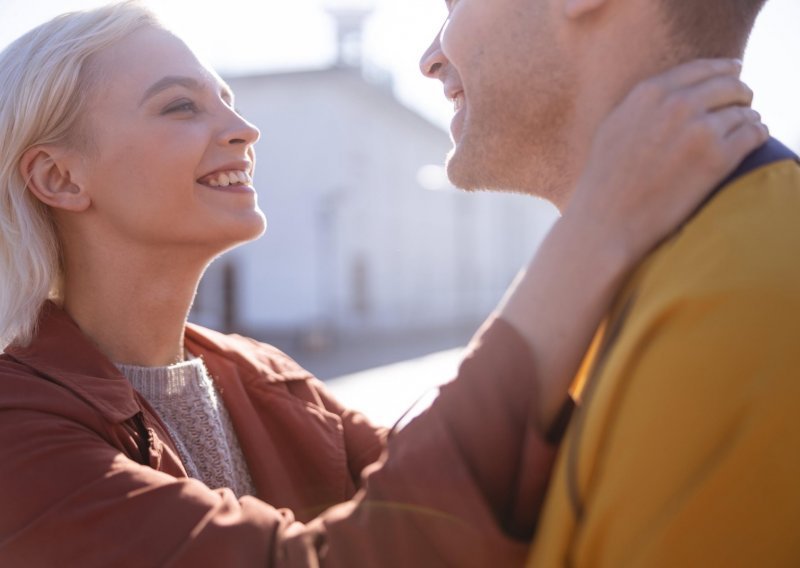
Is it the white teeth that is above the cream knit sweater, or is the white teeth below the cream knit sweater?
above

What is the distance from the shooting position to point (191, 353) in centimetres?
279

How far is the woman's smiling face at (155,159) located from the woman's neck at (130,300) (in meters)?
0.09

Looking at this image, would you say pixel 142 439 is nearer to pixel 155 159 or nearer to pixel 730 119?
pixel 155 159

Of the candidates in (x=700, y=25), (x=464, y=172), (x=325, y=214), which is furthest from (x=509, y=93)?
(x=325, y=214)

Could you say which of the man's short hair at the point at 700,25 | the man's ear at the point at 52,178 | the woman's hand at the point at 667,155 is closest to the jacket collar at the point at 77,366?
the man's ear at the point at 52,178

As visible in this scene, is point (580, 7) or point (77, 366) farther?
point (77, 366)

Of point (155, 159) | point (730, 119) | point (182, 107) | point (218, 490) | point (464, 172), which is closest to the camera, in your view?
point (730, 119)

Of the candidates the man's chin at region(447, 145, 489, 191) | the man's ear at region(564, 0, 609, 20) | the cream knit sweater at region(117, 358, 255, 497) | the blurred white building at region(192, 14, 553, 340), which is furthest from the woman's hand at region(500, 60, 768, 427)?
the blurred white building at region(192, 14, 553, 340)

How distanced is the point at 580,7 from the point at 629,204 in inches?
19.2

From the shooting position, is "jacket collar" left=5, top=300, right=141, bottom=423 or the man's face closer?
the man's face

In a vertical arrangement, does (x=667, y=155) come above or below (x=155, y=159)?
above

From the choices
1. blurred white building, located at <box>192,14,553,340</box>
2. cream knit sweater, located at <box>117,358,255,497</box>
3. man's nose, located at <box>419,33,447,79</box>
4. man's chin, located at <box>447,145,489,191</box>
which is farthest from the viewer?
blurred white building, located at <box>192,14,553,340</box>

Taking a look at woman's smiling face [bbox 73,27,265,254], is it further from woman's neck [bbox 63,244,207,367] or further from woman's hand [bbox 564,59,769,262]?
woman's hand [bbox 564,59,769,262]

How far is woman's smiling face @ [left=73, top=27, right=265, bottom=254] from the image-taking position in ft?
8.16
